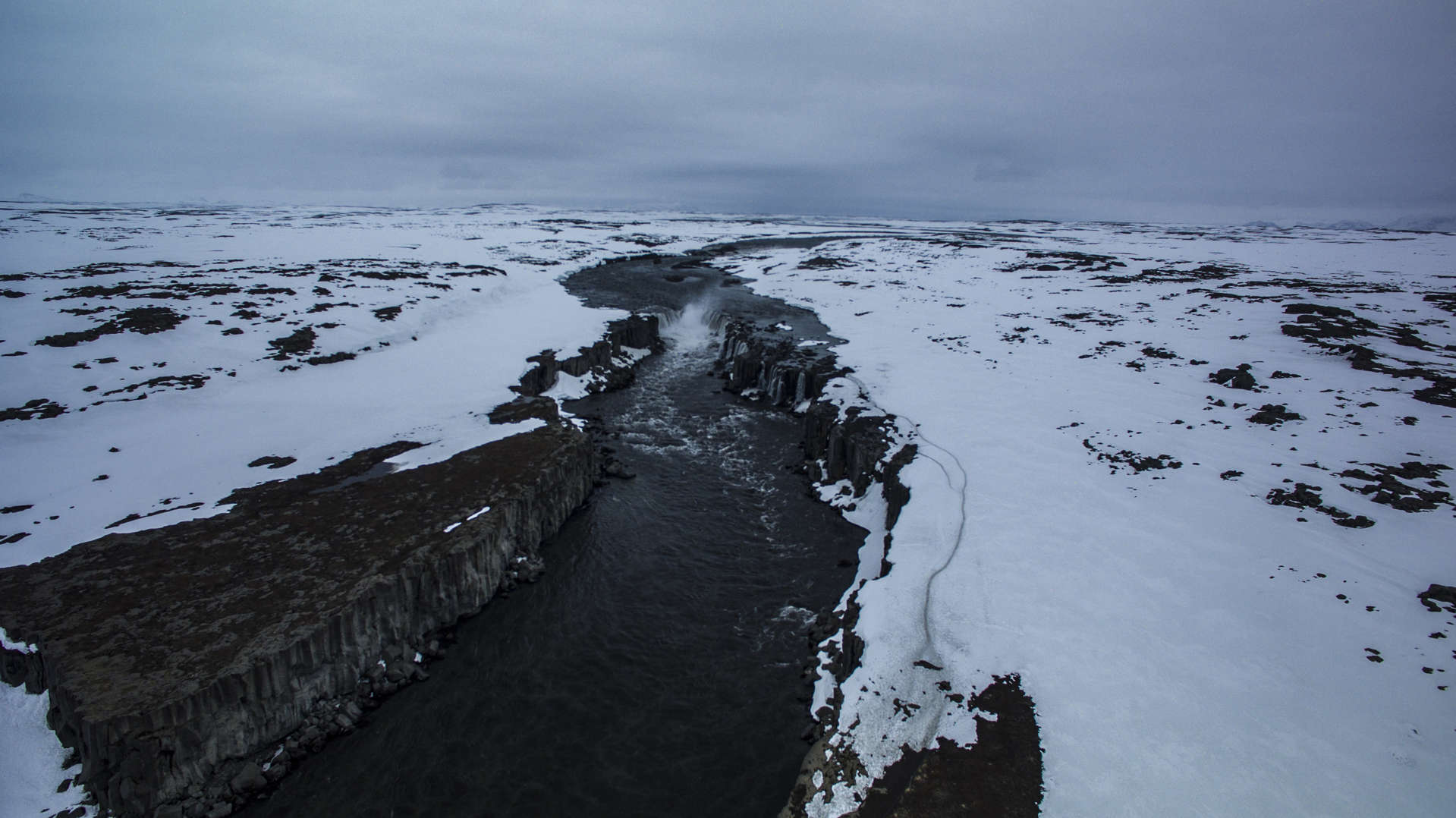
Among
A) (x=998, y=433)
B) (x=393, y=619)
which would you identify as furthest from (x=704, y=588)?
(x=998, y=433)

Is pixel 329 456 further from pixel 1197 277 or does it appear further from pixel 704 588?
pixel 1197 277

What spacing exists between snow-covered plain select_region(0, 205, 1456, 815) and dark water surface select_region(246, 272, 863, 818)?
2.09 meters

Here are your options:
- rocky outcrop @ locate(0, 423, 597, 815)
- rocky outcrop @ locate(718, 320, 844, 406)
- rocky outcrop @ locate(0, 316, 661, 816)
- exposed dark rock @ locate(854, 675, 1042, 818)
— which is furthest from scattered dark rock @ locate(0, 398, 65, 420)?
exposed dark rock @ locate(854, 675, 1042, 818)

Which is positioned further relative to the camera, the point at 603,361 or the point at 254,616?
the point at 603,361

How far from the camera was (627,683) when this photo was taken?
15.1 metres

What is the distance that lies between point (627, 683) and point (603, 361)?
27011mm

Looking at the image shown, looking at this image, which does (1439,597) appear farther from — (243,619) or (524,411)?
(524,411)

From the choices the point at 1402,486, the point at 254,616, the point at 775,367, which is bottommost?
the point at 254,616

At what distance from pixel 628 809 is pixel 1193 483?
1920 centimetres

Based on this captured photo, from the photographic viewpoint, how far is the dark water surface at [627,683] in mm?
12258

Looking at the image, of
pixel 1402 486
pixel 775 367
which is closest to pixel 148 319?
pixel 775 367

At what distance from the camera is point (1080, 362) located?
3288 cm

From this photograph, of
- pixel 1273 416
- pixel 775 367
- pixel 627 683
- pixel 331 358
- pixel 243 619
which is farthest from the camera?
pixel 775 367

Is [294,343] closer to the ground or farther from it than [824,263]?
closer to the ground
